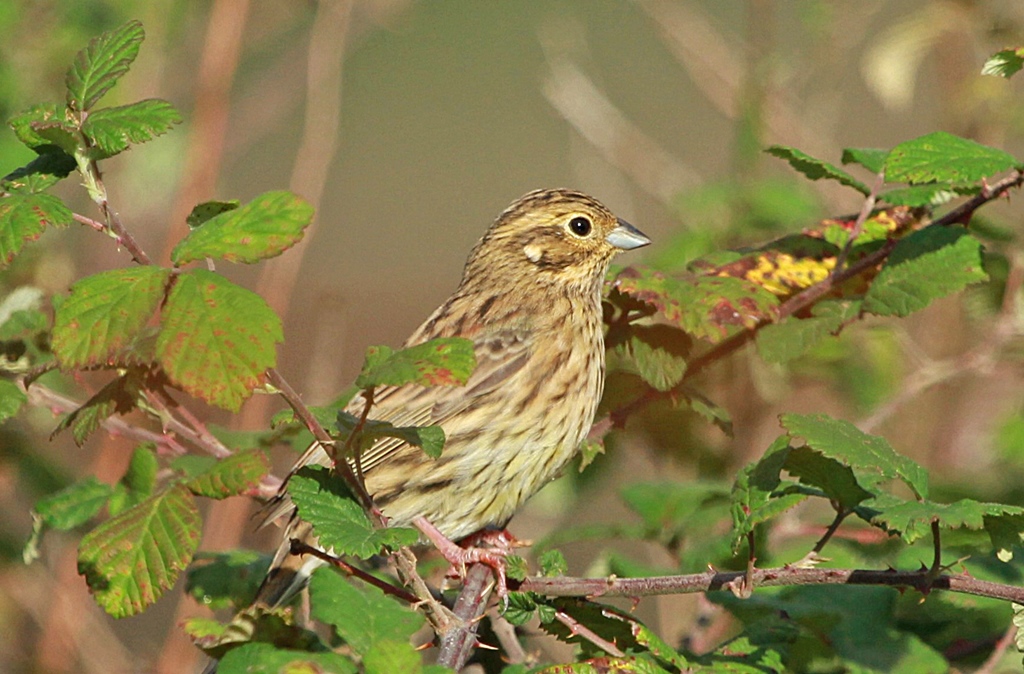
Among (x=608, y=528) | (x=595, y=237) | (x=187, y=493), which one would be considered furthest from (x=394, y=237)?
(x=187, y=493)

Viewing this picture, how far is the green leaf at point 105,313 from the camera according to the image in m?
1.83

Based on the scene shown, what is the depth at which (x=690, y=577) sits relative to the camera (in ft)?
6.85

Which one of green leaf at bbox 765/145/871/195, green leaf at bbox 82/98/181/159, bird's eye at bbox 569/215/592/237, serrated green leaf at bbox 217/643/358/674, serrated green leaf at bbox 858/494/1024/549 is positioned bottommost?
serrated green leaf at bbox 217/643/358/674

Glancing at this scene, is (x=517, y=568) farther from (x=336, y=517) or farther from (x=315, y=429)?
(x=315, y=429)

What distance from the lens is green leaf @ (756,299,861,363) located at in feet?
9.29

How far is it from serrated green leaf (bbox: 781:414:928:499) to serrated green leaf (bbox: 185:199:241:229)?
946 mm

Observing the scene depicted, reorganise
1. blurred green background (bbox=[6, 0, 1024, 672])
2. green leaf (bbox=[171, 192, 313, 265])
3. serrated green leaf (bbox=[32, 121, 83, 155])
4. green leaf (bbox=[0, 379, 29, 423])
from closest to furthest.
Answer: green leaf (bbox=[171, 192, 313, 265])
serrated green leaf (bbox=[32, 121, 83, 155])
green leaf (bbox=[0, 379, 29, 423])
blurred green background (bbox=[6, 0, 1024, 672])

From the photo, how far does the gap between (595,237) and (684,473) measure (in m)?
0.93

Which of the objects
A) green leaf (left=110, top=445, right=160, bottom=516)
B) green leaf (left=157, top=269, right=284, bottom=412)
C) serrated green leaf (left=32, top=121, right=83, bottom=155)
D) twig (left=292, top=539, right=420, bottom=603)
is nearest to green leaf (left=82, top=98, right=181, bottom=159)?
serrated green leaf (left=32, top=121, right=83, bottom=155)

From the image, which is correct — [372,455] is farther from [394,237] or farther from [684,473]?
[394,237]

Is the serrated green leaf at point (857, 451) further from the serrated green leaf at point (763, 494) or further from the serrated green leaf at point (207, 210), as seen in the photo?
the serrated green leaf at point (207, 210)

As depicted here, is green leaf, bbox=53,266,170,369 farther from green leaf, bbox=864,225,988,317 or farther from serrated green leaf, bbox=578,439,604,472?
green leaf, bbox=864,225,988,317

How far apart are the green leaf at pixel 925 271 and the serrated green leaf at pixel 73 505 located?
1.65 metres

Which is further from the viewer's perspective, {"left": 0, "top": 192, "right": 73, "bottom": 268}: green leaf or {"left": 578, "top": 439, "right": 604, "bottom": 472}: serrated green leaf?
{"left": 578, "top": 439, "right": 604, "bottom": 472}: serrated green leaf
